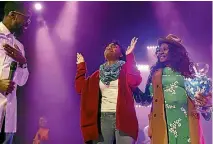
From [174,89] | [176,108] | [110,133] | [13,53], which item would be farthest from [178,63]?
[13,53]

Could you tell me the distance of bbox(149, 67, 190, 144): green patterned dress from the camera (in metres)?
2.70

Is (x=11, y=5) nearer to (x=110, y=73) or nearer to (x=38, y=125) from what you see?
(x=110, y=73)

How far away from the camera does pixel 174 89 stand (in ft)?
9.17

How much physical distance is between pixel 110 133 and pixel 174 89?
2.04 feet

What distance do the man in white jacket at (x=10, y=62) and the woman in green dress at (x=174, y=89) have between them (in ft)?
3.65

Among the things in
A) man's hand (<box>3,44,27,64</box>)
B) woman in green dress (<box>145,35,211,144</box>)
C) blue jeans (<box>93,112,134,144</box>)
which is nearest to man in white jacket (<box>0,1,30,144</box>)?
man's hand (<box>3,44,27,64</box>)

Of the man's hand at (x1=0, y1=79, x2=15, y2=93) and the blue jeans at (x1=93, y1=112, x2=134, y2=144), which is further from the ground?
the man's hand at (x1=0, y1=79, x2=15, y2=93)

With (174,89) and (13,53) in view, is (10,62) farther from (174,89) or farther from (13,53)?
(174,89)

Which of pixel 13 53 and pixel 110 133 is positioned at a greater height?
pixel 13 53

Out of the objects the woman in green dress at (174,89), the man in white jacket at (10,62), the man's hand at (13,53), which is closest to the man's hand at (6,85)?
the man in white jacket at (10,62)

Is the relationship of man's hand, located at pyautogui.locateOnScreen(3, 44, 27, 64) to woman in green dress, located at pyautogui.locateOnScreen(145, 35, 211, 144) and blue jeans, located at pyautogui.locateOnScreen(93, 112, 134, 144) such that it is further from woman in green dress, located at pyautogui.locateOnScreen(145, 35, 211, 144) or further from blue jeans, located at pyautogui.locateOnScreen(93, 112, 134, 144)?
woman in green dress, located at pyautogui.locateOnScreen(145, 35, 211, 144)

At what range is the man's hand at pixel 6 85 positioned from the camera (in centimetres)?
217

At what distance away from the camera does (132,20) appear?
534 cm

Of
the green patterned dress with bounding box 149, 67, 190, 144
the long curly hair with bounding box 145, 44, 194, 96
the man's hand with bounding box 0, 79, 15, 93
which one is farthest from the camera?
the long curly hair with bounding box 145, 44, 194, 96
